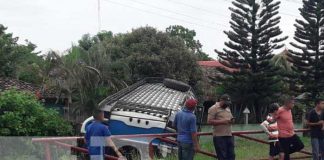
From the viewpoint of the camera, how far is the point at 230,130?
31.3ft

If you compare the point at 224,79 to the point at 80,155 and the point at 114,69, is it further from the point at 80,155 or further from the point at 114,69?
the point at 80,155

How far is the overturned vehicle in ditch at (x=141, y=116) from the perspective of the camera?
10.4 metres

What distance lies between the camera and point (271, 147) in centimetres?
1083

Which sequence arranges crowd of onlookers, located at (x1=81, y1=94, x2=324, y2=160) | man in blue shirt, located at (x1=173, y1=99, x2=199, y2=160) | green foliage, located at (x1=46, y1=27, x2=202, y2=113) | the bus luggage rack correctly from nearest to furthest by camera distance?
crowd of onlookers, located at (x1=81, y1=94, x2=324, y2=160), man in blue shirt, located at (x1=173, y1=99, x2=199, y2=160), the bus luggage rack, green foliage, located at (x1=46, y1=27, x2=202, y2=113)

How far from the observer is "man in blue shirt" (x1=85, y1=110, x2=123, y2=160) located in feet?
25.0

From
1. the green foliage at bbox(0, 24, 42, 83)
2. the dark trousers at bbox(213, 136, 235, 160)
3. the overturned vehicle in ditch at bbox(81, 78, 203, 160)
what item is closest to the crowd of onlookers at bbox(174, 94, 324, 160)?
the dark trousers at bbox(213, 136, 235, 160)

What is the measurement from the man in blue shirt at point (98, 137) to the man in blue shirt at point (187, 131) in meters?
1.69

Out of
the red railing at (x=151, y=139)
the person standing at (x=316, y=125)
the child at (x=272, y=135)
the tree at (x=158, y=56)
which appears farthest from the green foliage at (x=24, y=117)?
the tree at (x=158, y=56)

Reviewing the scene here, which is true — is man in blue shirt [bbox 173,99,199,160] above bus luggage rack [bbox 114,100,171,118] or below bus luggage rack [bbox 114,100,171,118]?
below

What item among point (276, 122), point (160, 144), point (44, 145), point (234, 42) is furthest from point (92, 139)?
point (234, 42)

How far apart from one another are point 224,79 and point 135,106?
66.7ft

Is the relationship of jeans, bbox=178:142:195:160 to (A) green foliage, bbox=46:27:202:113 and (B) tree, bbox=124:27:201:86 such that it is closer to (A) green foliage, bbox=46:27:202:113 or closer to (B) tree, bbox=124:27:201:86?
(A) green foliage, bbox=46:27:202:113

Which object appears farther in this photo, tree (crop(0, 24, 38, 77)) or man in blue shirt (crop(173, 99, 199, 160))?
tree (crop(0, 24, 38, 77))

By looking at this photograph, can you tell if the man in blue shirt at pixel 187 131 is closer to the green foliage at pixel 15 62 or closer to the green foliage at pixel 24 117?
the green foliage at pixel 24 117
